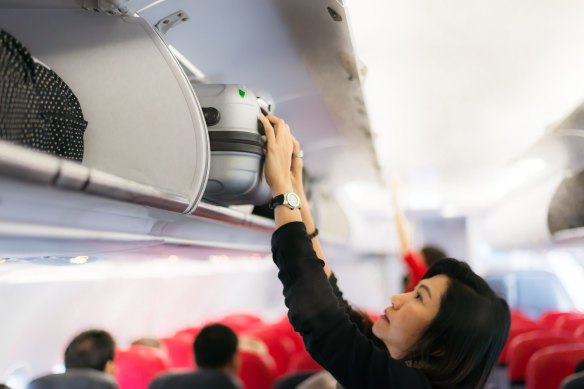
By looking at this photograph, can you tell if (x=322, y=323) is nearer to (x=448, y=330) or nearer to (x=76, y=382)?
(x=448, y=330)

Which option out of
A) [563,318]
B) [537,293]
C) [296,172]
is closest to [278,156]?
[296,172]

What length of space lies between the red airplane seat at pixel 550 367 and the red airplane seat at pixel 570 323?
105 inches

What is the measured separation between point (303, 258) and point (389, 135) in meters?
4.04

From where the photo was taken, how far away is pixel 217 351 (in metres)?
3.79

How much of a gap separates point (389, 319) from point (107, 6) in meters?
1.29

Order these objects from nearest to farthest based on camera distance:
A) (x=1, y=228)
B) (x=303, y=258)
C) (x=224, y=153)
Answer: (x=1, y=228), (x=303, y=258), (x=224, y=153)

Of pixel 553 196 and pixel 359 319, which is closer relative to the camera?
pixel 359 319

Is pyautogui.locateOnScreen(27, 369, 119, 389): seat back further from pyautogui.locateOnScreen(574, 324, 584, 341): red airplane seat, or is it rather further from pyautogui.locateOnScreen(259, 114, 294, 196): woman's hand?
pyautogui.locateOnScreen(574, 324, 584, 341): red airplane seat

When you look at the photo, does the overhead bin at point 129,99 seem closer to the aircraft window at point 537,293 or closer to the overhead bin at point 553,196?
the overhead bin at point 553,196

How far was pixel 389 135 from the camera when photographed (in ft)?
17.6

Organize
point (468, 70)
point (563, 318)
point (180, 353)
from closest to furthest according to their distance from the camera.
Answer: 1. point (468, 70)
2. point (180, 353)
3. point (563, 318)

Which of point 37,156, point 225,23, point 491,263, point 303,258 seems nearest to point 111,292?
point 225,23

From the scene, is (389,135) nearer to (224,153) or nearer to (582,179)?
(582,179)

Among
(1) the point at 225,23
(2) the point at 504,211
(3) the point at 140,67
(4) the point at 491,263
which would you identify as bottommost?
(4) the point at 491,263
